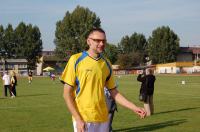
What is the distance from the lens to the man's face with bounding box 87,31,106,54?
5.03 metres

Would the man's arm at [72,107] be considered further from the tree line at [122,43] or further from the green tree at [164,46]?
the green tree at [164,46]

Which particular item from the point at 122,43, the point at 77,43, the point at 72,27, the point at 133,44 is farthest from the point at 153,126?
the point at 122,43

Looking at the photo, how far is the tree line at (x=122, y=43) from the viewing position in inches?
3955

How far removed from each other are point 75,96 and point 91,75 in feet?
1.02

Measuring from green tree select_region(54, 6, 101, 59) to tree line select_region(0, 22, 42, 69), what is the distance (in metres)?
7.72

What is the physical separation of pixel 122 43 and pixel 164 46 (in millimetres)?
21015

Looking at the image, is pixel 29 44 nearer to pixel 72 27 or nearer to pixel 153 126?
pixel 72 27

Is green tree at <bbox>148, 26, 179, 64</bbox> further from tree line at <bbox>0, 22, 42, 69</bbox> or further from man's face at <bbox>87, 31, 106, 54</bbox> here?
man's face at <bbox>87, 31, 106, 54</bbox>

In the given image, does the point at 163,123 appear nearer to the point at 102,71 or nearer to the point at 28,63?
the point at 102,71

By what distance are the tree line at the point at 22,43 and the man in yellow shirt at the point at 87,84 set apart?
10350cm

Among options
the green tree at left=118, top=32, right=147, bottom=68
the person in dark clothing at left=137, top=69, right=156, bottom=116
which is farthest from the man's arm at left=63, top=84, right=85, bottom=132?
the green tree at left=118, top=32, right=147, bottom=68

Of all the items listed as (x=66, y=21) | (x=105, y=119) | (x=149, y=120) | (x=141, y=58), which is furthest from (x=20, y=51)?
(x=105, y=119)

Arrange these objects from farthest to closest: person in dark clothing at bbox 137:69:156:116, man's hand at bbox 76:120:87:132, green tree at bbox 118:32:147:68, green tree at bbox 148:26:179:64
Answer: green tree at bbox 118:32:147:68, green tree at bbox 148:26:179:64, person in dark clothing at bbox 137:69:156:116, man's hand at bbox 76:120:87:132

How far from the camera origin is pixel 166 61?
4825 inches
